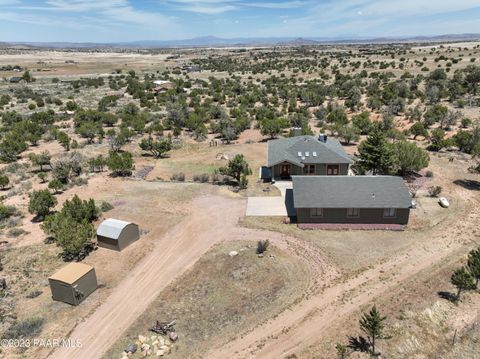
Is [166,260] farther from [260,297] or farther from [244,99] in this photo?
[244,99]

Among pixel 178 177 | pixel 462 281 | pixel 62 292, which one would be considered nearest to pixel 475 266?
pixel 462 281

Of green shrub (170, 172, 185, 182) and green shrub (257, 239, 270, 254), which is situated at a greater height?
green shrub (257, 239, 270, 254)

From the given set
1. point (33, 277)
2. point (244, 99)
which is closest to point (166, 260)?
point (33, 277)

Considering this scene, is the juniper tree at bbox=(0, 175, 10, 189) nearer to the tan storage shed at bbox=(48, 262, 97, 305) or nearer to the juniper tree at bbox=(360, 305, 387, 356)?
the tan storage shed at bbox=(48, 262, 97, 305)

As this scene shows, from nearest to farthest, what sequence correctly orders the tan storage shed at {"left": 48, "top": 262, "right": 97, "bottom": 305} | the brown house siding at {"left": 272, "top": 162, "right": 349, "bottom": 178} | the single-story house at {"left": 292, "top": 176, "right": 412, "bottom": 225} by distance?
the tan storage shed at {"left": 48, "top": 262, "right": 97, "bottom": 305} → the single-story house at {"left": 292, "top": 176, "right": 412, "bottom": 225} → the brown house siding at {"left": 272, "top": 162, "right": 349, "bottom": 178}

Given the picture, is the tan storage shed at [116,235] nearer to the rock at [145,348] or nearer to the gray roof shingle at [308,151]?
the rock at [145,348]

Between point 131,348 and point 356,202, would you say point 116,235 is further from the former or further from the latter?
point 356,202

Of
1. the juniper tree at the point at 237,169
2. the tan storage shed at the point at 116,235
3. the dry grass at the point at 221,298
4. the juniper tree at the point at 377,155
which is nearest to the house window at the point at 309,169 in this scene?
the juniper tree at the point at 377,155

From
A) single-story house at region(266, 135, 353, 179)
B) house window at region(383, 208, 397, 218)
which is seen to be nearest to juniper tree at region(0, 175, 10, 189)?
single-story house at region(266, 135, 353, 179)
